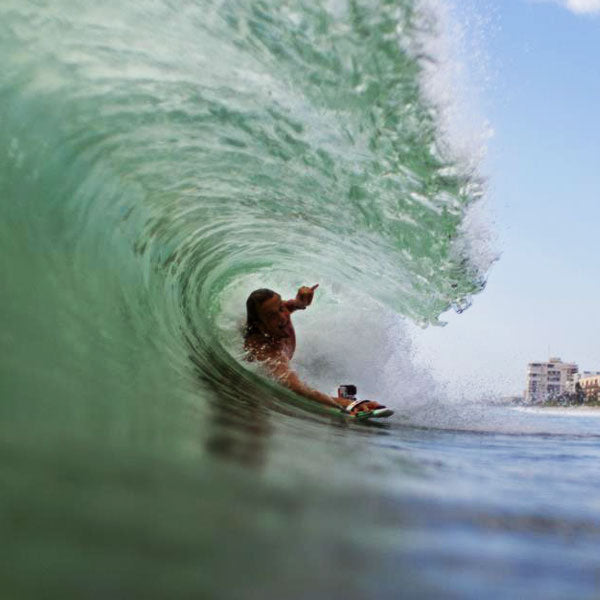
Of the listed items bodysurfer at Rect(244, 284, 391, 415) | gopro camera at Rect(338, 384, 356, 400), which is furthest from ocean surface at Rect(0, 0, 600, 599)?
gopro camera at Rect(338, 384, 356, 400)

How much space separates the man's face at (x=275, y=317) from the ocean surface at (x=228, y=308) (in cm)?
41

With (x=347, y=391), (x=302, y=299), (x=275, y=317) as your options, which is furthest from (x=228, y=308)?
(x=347, y=391)

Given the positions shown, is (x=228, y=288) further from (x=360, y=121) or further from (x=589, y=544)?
(x=589, y=544)

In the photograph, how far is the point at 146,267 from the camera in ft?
15.9

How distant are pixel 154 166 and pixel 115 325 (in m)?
1.36

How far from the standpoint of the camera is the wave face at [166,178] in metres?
2.27

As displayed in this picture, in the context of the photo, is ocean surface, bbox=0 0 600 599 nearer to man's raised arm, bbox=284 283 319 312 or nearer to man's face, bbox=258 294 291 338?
man's face, bbox=258 294 291 338

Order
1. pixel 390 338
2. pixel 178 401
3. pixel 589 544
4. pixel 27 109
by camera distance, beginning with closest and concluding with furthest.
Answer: pixel 589 544 < pixel 178 401 < pixel 27 109 < pixel 390 338

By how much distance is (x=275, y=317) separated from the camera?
5.80 meters

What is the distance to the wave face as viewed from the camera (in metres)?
2.27

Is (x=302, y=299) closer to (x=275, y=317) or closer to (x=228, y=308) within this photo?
(x=275, y=317)

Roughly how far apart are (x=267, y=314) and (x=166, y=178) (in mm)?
1745

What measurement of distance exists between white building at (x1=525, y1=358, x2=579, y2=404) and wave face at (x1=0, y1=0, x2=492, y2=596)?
341ft


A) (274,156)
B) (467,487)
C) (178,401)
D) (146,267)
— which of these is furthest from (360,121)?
(467,487)
